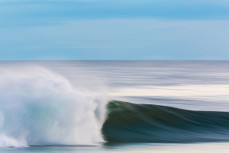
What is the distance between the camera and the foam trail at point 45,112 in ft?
49.6

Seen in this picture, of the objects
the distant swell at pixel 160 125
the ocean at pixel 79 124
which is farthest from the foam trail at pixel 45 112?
the distant swell at pixel 160 125

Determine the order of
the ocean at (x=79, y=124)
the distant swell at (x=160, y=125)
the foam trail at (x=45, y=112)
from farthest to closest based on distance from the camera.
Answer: the distant swell at (x=160, y=125) < the foam trail at (x=45, y=112) < the ocean at (x=79, y=124)

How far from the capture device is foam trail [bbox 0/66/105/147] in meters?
15.1

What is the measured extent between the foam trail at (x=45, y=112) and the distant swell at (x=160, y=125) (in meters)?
0.73

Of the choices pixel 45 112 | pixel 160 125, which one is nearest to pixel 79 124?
pixel 45 112

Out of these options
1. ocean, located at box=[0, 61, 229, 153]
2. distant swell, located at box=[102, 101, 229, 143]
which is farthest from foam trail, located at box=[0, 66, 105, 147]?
distant swell, located at box=[102, 101, 229, 143]

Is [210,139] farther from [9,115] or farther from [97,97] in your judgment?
[9,115]

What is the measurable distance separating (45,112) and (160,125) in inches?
161

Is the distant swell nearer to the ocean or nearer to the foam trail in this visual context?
the ocean

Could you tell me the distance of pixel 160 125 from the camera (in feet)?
62.2

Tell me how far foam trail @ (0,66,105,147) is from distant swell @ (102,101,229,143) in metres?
0.73

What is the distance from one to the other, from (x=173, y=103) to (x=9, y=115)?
1173 cm

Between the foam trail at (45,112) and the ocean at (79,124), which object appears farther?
the foam trail at (45,112)

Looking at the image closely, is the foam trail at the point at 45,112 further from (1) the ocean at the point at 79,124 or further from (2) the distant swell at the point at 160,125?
(2) the distant swell at the point at 160,125
